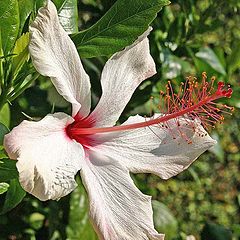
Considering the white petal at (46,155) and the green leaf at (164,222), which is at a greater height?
the white petal at (46,155)

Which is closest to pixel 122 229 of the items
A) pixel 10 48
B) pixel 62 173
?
pixel 62 173

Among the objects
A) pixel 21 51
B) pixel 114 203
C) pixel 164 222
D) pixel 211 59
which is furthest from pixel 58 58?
pixel 211 59

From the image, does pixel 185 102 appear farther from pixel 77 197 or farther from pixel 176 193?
pixel 176 193

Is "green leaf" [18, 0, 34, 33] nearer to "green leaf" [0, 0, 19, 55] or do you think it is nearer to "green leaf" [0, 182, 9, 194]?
"green leaf" [0, 0, 19, 55]

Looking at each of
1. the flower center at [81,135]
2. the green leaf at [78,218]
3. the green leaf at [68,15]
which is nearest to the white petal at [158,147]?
the flower center at [81,135]

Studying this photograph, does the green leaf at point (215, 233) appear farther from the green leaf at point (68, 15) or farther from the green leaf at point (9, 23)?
the green leaf at point (9, 23)
